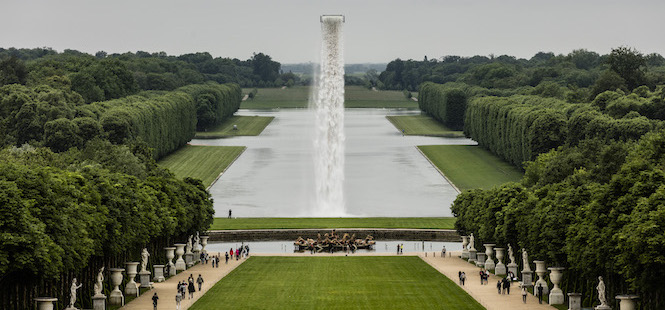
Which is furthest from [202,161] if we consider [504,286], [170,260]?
[504,286]

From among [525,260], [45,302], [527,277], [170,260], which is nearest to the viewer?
[45,302]

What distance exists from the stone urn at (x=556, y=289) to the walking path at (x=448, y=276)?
0.61 metres

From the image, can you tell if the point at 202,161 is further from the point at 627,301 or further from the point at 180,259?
the point at 627,301

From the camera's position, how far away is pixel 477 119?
181625mm

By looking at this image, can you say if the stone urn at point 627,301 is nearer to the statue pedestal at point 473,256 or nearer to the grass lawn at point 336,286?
the grass lawn at point 336,286

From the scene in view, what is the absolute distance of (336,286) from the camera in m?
69.6

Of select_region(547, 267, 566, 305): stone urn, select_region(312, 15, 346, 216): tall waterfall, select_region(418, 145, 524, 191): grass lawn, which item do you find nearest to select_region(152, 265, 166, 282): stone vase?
select_region(547, 267, 566, 305): stone urn

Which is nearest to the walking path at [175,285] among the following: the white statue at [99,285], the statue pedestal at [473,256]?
the white statue at [99,285]

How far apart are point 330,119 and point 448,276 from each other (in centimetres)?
4725

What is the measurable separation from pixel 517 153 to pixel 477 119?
34878 millimetres

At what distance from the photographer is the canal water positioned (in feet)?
369

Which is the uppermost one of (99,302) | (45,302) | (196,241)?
(45,302)

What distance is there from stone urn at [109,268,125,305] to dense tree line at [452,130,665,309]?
22.8 m

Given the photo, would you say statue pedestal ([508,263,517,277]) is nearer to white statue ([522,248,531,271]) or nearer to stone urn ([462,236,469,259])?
white statue ([522,248,531,271])
